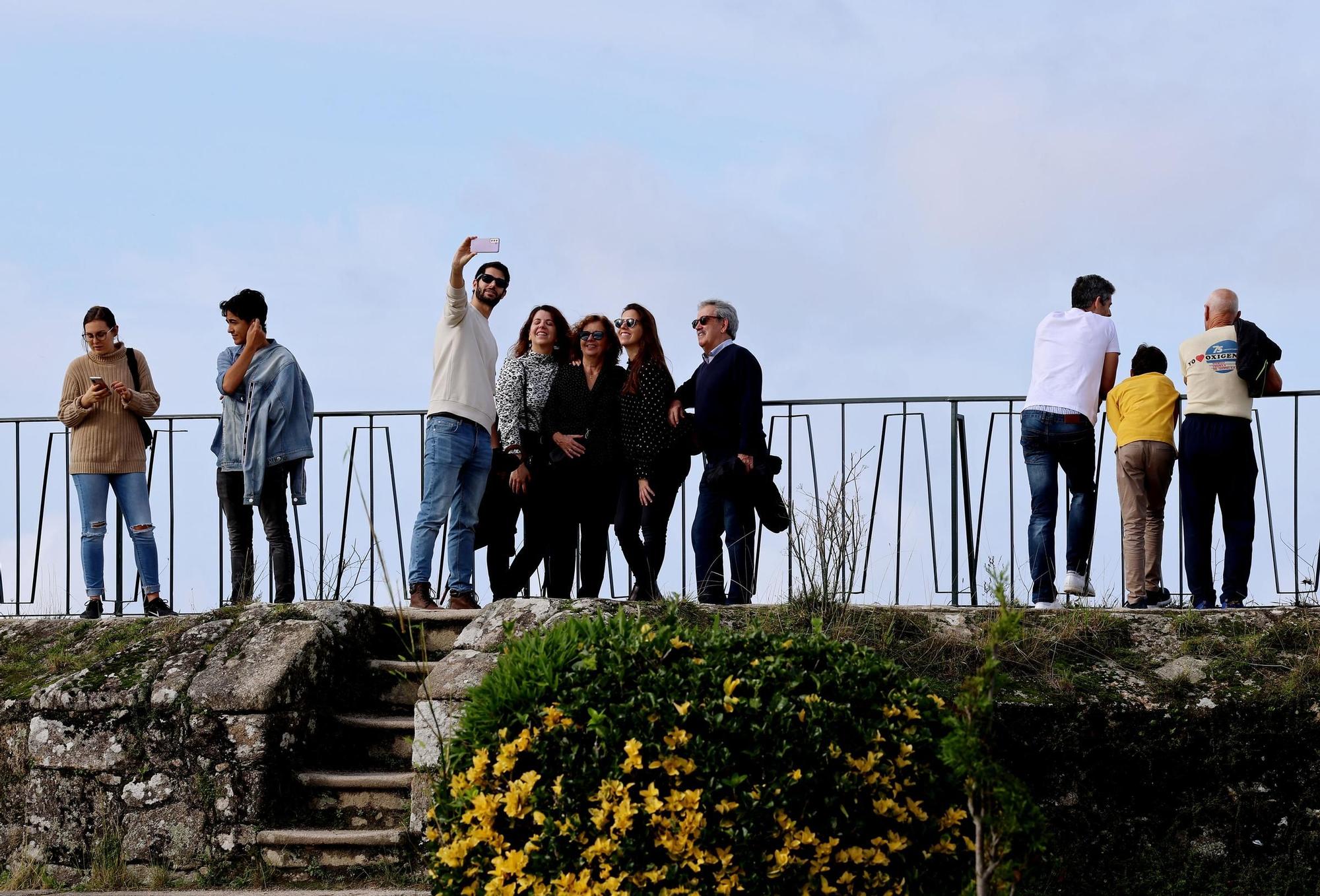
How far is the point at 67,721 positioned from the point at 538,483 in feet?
9.00

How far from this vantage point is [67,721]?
689cm

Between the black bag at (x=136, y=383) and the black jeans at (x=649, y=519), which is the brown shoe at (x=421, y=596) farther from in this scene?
the black bag at (x=136, y=383)

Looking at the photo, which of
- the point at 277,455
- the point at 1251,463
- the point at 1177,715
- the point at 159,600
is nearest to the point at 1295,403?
the point at 1251,463

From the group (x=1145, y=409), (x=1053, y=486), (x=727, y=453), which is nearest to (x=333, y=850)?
(x=727, y=453)

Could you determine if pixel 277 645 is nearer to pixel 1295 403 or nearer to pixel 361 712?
pixel 361 712

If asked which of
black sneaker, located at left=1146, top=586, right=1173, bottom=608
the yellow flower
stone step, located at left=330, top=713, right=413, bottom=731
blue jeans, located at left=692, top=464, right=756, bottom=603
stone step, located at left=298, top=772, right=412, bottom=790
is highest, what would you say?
blue jeans, located at left=692, top=464, right=756, bottom=603

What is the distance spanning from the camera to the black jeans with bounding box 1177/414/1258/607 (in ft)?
26.0

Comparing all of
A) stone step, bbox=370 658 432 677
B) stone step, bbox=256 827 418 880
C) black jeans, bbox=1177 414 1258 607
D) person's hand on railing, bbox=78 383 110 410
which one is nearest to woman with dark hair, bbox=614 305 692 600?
stone step, bbox=370 658 432 677

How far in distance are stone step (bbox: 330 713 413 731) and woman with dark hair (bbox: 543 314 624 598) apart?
4.17 feet

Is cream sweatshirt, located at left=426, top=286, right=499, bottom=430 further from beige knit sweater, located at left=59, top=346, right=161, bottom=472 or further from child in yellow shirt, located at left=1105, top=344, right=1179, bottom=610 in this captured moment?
child in yellow shirt, located at left=1105, top=344, right=1179, bottom=610

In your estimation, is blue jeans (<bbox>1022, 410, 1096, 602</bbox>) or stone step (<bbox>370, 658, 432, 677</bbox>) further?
blue jeans (<bbox>1022, 410, 1096, 602</bbox>)

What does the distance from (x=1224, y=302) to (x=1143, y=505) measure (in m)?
1.29

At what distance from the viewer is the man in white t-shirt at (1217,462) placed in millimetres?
7922

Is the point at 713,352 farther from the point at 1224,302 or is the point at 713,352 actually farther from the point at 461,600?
the point at 1224,302
